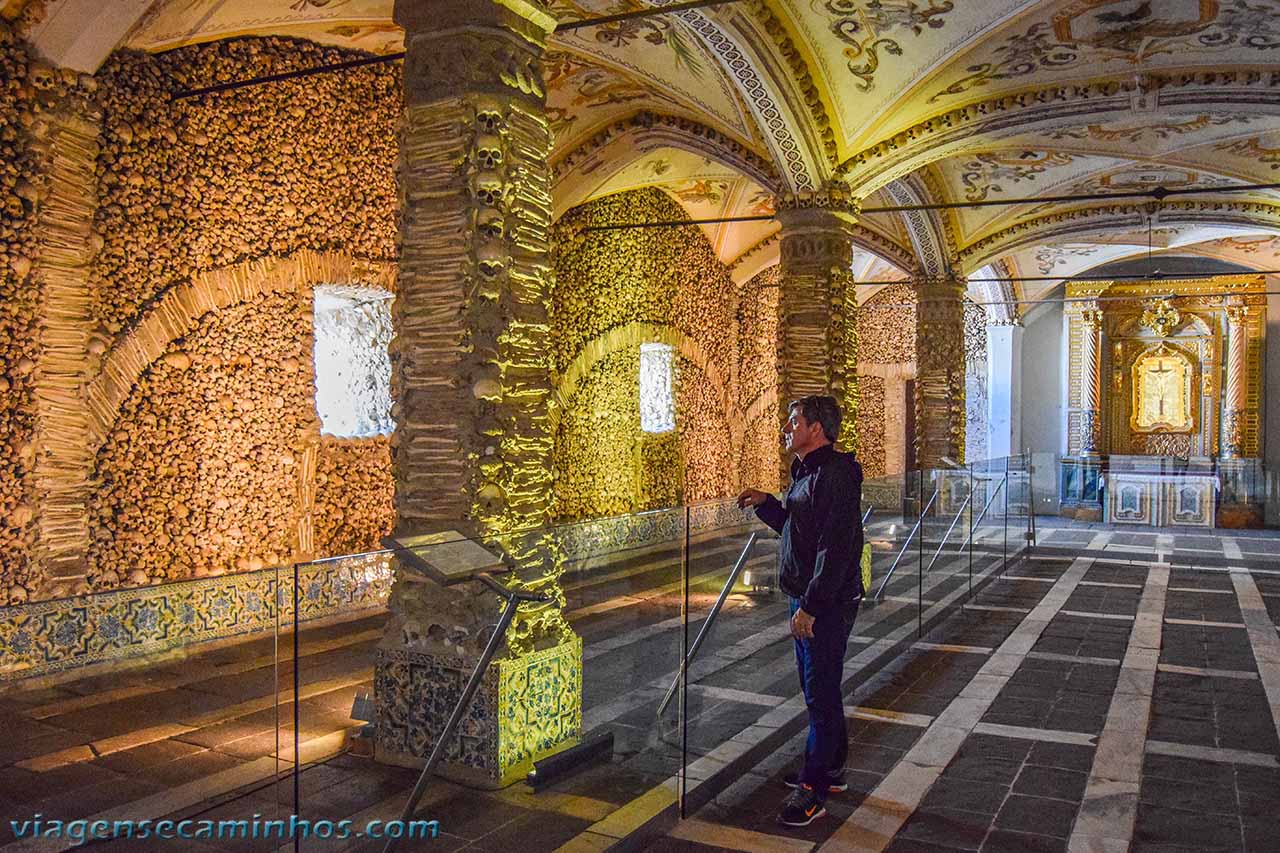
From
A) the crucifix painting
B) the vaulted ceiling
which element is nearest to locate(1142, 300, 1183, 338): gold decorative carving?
the crucifix painting

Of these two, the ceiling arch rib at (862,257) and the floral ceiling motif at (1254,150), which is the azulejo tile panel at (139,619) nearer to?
the ceiling arch rib at (862,257)

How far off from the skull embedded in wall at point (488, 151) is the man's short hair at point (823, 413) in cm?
162

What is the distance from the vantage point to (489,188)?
4.23 metres

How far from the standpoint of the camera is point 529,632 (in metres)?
4.25

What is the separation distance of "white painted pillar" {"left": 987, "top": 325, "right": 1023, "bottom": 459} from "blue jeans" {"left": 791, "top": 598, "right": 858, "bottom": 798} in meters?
17.1

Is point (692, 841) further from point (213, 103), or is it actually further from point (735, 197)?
point (735, 197)

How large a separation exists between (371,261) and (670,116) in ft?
11.1

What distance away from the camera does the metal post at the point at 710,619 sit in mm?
4301

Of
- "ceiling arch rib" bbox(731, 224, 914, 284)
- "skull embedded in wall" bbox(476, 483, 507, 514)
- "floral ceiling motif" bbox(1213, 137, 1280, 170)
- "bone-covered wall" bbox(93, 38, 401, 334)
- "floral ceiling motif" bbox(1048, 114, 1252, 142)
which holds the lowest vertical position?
"skull embedded in wall" bbox(476, 483, 507, 514)

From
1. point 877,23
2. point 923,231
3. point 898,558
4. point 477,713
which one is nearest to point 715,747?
point 477,713

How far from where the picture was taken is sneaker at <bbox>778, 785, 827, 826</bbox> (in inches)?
156

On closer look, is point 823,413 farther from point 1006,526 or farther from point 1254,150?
point 1254,150

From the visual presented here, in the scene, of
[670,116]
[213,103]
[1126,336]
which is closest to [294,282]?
[213,103]

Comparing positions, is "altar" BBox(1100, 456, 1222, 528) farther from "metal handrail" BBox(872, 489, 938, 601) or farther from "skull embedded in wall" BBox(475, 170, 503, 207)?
"skull embedded in wall" BBox(475, 170, 503, 207)
